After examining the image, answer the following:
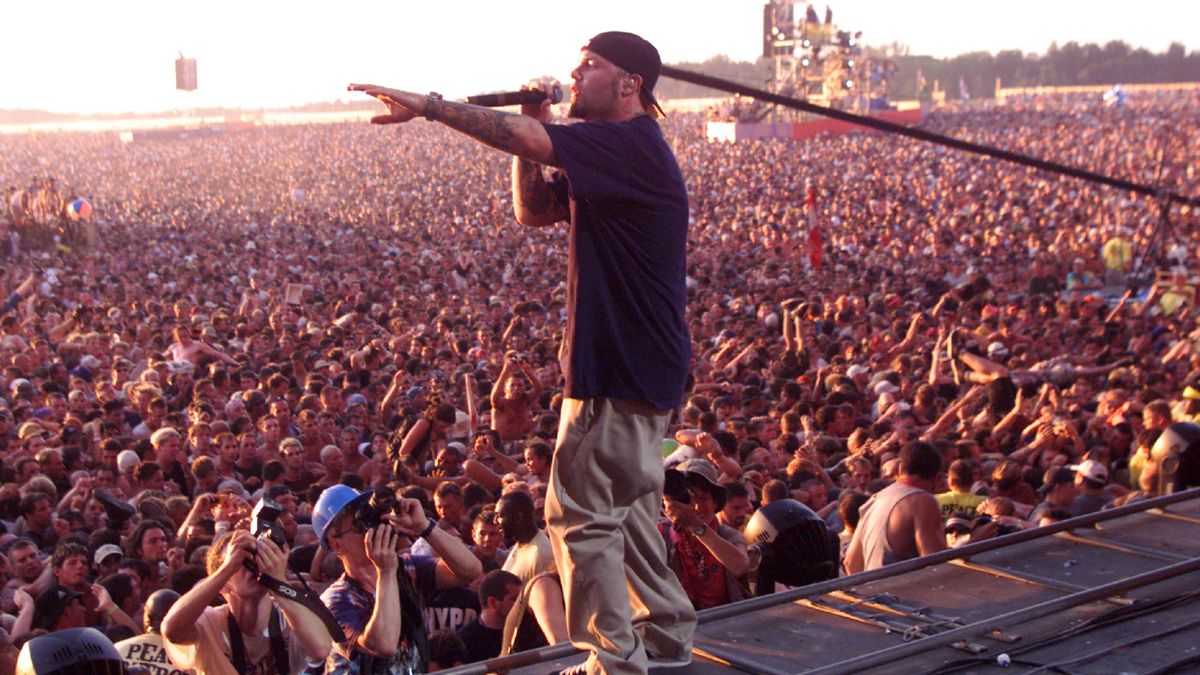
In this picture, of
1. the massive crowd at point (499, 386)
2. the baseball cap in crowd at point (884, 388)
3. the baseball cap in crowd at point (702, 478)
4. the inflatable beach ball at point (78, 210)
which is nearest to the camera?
the baseball cap in crowd at point (702, 478)

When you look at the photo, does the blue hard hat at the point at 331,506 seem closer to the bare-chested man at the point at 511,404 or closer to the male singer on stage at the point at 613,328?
the male singer on stage at the point at 613,328

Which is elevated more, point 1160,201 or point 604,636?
point 1160,201

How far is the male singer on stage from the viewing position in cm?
303

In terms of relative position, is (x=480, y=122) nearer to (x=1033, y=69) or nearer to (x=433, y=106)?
(x=433, y=106)

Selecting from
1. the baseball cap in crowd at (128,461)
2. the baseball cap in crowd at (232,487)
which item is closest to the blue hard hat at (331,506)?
the baseball cap in crowd at (232,487)

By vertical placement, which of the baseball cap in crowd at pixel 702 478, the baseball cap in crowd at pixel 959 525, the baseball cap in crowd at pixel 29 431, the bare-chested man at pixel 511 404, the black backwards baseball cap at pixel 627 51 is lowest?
the baseball cap in crowd at pixel 29 431

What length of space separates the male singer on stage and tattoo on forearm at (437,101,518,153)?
0.70ft

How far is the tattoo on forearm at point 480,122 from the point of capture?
277 centimetres

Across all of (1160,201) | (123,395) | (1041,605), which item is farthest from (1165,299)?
(1041,605)

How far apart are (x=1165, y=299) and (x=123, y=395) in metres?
11.2

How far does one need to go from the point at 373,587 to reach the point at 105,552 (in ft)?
8.27

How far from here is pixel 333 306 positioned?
16516 mm

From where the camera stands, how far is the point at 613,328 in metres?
3.09

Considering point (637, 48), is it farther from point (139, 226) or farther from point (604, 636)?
point (139, 226)
